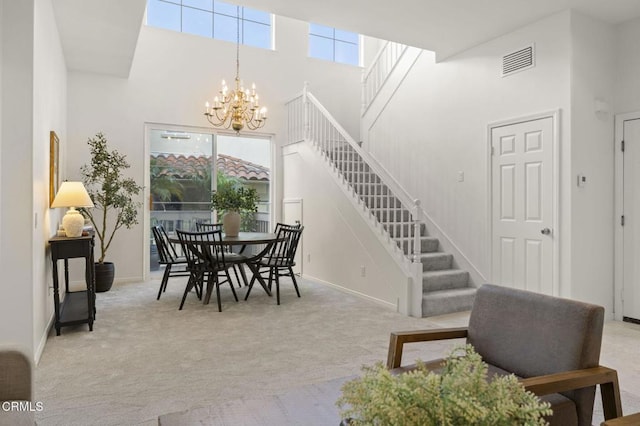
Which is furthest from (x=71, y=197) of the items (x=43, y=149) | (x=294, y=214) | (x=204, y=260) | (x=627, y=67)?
(x=627, y=67)

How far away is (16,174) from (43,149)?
686 millimetres

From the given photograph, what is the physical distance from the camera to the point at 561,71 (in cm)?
424

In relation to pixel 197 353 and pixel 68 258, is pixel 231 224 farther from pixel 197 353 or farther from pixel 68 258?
pixel 197 353

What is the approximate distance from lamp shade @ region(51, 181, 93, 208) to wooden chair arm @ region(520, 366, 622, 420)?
3.85 meters

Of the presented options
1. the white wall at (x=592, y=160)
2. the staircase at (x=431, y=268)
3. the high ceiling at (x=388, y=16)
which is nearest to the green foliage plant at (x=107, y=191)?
the high ceiling at (x=388, y=16)

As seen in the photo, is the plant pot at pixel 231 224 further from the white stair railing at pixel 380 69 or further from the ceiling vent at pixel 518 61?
the ceiling vent at pixel 518 61

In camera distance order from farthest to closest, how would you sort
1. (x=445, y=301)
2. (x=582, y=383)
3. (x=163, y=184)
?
(x=163, y=184)
(x=445, y=301)
(x=582, y=383)

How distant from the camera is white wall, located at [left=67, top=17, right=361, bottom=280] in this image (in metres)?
6.11

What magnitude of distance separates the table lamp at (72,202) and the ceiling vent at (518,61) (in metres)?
4.60

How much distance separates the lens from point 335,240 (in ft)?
19.6

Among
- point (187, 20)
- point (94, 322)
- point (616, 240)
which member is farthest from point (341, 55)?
point (94, 322)

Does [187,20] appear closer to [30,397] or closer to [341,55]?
[341,55]

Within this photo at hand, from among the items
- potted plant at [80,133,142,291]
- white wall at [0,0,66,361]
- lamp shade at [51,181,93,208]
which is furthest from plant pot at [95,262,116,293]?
white wall at [0,0,66,361]

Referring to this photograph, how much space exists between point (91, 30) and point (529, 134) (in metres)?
4.82
